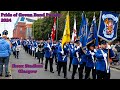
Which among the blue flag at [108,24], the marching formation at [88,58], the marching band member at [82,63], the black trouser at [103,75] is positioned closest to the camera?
the blue flag at [108,24]

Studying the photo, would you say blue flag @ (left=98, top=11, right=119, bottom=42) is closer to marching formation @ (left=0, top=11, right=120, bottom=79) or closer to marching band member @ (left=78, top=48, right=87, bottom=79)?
marching formation @ (left=0, top=11, right=120, bottom=79)

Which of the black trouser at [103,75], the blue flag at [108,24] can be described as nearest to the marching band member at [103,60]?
the black trouser at [103,75]

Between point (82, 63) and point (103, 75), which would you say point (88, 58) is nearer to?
point (82, 63)

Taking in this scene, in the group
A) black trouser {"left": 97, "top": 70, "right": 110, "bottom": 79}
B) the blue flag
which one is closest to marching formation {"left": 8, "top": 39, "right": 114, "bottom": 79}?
black trouser {"left": 97, "top": 70, "right": 110, "bottom": 79}

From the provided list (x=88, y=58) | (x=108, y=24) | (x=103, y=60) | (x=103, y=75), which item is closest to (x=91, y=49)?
(x=88, y=58)

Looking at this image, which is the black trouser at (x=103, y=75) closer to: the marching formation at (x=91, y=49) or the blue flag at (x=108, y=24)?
the marching formation at (x=91, y=49)

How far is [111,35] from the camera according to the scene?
31.8 feet

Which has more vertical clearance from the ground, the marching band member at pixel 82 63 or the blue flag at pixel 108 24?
the blue flag at pixel 108 24

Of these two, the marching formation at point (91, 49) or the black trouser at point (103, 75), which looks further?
the black trouser at point (103, 75)

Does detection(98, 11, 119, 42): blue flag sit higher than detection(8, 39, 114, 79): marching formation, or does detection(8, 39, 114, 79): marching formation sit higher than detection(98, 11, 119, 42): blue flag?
detection(98, 11, 119, 42): blue flag

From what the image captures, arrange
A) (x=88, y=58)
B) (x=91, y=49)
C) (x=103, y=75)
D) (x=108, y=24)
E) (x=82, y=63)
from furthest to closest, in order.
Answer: (x=82, y=63) < (x=88, y=58) < (x=91, y=49) < (x=103, y=75) < (x=108, y=24)

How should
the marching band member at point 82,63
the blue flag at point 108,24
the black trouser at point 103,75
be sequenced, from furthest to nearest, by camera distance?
the marching band member at point 82,63
the black trouser at point 103,75
the blue flag at point 108,24
